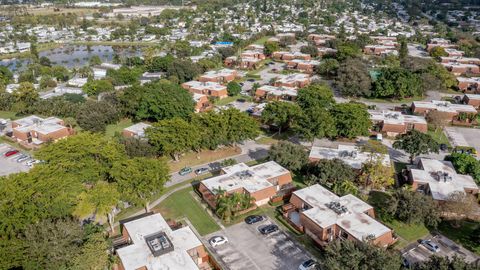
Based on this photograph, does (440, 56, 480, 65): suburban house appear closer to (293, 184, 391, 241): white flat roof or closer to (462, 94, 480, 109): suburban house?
(462, 94, 480, 109): suburban house

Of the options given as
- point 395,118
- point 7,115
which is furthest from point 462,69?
point 7,115

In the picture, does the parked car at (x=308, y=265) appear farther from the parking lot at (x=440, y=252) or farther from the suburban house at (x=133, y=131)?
the suburban house at (x=133, y=131)

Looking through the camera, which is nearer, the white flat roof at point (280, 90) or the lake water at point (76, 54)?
the white flat roof at point (280, 90)

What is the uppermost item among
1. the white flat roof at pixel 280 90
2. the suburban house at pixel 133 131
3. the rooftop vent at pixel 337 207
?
the white flat roof at pixel 280 90

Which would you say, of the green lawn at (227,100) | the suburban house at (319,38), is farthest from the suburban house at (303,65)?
the suburban house at (319,38)

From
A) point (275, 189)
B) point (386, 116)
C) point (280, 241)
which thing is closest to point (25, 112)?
point (275, 189)

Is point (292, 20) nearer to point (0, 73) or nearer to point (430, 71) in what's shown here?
point (430, 71)

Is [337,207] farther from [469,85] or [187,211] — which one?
[469,85]
